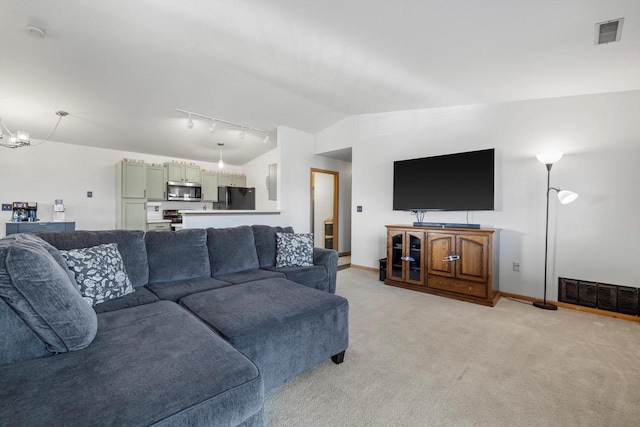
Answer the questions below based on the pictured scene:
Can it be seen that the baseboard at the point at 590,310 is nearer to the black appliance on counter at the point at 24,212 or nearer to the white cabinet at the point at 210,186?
the white cabinet at the point at 210,186

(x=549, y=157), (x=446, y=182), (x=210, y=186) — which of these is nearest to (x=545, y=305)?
(x=549, y=157)

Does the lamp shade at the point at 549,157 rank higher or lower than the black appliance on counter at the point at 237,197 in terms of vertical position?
higher

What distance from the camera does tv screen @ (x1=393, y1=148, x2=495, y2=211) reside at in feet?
11.5

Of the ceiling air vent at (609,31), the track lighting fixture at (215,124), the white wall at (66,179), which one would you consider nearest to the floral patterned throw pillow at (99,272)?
the track lighting fixture at (215,124)

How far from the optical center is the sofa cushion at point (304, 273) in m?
2.87

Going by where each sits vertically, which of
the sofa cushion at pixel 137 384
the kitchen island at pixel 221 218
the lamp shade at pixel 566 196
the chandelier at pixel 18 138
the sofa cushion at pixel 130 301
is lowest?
the sofa cushion at pixel 130 301

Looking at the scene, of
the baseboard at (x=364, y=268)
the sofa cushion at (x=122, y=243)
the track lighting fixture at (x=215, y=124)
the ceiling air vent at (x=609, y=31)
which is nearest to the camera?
the ceiling air vent at (x=609, y=31)

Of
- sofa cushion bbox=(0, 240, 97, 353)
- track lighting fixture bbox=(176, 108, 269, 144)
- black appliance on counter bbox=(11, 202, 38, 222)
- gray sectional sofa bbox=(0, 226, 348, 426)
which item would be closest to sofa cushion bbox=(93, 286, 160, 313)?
gray sectional sofa bbox=(0, 226, 348, 426)

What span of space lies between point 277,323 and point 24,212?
568 cm

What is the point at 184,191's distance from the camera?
241 inches

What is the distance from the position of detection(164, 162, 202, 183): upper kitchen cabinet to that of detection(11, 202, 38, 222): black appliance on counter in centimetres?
216

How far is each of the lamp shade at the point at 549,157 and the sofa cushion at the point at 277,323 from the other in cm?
283

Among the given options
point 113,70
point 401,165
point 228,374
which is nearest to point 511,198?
point 401,165

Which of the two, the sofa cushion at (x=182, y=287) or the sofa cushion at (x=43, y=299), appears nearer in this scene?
the sofa cushion at (x=43, y=299)
